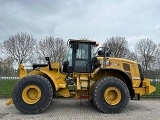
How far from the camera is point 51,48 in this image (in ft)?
141

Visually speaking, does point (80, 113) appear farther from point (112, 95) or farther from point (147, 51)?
point (147, 51)

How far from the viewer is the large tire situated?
A: 10172 mm

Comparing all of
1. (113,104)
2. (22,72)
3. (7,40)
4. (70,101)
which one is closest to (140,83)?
(113,104)

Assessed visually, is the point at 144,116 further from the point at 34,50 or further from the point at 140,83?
the point at 34,50

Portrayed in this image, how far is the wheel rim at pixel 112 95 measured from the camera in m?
10.3

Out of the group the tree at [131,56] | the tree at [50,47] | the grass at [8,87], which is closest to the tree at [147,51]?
the tree at [131,56]

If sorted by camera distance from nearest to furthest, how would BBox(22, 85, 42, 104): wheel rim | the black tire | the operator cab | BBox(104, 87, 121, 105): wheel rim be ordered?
the black tire
BBox(22, 85, 42, 104): wheel rim
BBox(104, 87, 121, 105): wheel rim
the operator cab

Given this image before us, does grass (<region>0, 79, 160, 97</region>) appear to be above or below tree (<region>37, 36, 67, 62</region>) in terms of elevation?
below

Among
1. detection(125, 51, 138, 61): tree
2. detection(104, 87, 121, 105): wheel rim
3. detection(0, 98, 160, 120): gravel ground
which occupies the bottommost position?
detection(0, 98, 160, 120): gravel ground

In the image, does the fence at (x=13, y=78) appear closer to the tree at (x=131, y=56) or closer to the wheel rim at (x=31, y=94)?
the wheel rim at (x=31, y=94)

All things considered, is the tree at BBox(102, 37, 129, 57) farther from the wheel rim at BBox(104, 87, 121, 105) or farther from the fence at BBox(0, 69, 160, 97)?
the wheel rim at BBox(104, 87, 121, 105)

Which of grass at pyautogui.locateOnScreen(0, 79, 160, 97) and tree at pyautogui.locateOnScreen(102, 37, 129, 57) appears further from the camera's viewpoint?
tree at pyautogui.locateOnScreen(102, 37, 129, 57)

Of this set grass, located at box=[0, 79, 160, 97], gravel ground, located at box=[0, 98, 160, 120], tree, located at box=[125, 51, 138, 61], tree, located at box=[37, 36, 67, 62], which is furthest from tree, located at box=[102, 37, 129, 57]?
gravel ground, located at box=[0, 98, 160, 120]

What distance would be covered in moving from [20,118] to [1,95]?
597cm
